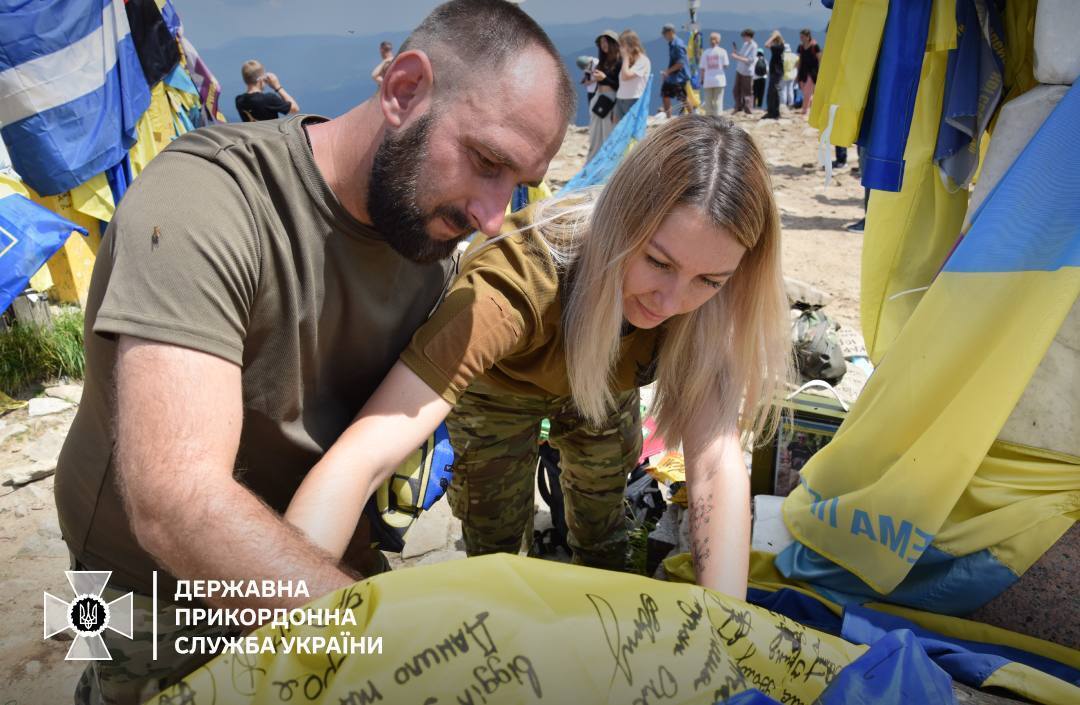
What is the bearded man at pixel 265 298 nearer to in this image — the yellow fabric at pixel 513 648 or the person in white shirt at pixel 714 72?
the yellow fabric at pixel 513 648

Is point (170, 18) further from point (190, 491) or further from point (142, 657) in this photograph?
point (190, 491)

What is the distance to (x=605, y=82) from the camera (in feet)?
29.1

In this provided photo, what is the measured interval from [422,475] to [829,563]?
1269 millimetres

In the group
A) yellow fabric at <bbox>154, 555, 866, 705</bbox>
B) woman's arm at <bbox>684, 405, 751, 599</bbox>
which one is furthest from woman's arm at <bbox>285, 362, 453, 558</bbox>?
woman's arm at <bbox>684, 405, 751, 599</bbox>

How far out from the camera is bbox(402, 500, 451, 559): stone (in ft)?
11.0

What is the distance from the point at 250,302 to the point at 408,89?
22.0 inches

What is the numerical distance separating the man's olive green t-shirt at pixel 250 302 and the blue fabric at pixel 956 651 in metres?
1.36

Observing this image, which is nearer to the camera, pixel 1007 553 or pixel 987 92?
pixel 1007 553

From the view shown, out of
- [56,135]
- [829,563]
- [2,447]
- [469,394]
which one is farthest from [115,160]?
[829,563]

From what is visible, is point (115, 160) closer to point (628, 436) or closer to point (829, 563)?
point (628, 436)

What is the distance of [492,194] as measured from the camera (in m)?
1.52

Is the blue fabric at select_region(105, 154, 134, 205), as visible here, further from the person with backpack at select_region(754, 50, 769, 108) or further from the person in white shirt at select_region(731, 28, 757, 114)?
the person with backpack at select_region(754, 50, 769, 108)

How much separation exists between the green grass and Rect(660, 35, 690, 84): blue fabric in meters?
Answer: 9.55

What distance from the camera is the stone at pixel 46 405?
4.39 metres
